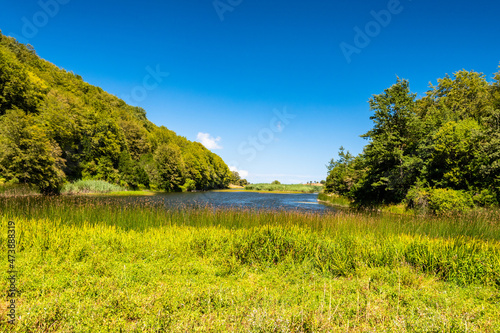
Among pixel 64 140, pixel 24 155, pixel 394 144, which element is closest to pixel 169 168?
pixel 64 140

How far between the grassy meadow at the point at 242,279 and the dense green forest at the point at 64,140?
26.1 meters

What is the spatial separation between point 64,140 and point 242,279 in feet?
171

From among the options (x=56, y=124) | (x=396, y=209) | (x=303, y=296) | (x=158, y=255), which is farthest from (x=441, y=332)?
(x=56, y=124)

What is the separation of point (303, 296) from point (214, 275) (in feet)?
6.98

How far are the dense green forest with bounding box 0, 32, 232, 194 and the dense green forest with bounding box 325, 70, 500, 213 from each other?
131 feet

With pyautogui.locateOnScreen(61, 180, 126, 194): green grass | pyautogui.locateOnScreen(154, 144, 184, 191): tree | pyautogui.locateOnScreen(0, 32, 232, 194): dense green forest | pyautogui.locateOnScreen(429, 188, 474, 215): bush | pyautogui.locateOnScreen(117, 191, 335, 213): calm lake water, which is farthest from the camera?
pyautogui.locateOnScreen(154, 144, 184, 191): tree

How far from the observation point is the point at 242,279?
5.68 meters

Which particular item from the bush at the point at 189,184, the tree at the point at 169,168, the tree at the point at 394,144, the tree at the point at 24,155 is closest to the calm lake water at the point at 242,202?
the tree at the point at 394,144

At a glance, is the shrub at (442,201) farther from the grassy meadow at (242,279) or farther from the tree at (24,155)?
the tree at (24,155)

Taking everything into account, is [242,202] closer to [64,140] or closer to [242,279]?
[242,279]

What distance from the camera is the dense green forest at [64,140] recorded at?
2955cm

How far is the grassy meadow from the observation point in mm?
3744

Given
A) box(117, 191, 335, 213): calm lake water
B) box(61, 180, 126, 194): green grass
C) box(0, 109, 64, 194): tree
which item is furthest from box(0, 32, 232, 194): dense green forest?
box(117, 191, 335, 213): calm lake water

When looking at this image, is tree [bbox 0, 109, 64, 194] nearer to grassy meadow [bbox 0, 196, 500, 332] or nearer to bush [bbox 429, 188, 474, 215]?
grassy meadow [bbox 0, 196, 500, 332]
